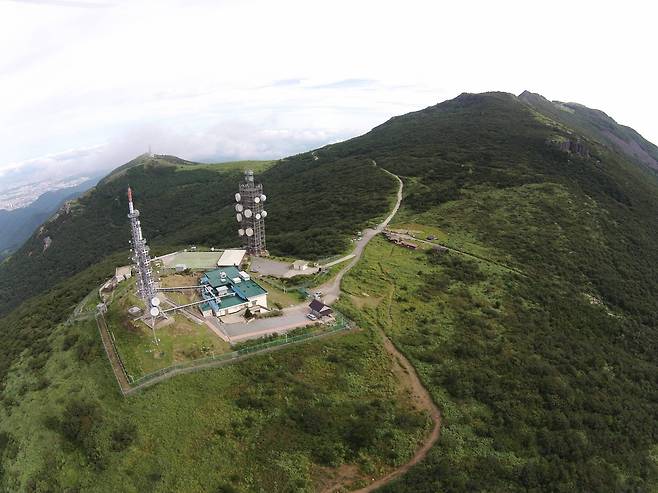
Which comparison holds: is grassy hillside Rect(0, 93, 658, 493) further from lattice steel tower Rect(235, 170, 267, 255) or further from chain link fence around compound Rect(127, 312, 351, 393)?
lattice steel tower Rect(235, 170, 267, 255)

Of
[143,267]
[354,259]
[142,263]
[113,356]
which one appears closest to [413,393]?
[354,259]

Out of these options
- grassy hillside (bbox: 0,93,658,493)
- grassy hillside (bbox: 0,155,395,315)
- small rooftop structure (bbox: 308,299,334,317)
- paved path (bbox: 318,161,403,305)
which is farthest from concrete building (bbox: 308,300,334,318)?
grassy hillside (bbox: 0,155,395,315)

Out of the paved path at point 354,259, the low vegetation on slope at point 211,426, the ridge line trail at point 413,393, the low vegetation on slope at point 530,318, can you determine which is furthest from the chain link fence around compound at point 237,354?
the paved path at point 354,259

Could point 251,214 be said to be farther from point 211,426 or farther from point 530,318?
A: point 530,318

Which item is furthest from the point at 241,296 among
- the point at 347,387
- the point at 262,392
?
the point at 347,387

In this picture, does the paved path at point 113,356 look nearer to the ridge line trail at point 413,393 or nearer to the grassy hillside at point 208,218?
the ridge line trail at point 413,393

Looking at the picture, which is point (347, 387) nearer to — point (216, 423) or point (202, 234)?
point (216, 423)
